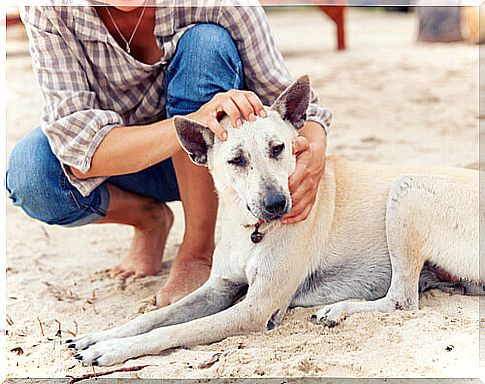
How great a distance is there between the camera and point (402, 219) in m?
3.20

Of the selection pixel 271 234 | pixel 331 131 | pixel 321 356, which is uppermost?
pixel 271 234

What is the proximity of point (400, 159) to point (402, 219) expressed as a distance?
210 cm

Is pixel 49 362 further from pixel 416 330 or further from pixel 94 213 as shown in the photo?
pixel 416 330

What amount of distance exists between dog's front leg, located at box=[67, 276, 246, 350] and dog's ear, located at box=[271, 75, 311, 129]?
72cm

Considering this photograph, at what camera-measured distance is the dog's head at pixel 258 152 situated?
289 centimetres

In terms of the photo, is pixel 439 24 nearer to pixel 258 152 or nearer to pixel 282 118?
pixel 282 118

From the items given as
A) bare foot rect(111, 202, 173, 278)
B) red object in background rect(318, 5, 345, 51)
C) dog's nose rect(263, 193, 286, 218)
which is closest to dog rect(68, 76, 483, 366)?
dog's nose rect(263, 193, 286, 218)

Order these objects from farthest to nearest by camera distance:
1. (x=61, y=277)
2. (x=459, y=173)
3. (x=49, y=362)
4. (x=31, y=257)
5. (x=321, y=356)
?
1. (x=31, y=257)
2. (x=61, y=277)
3. (x=459, y=173)
4. (x=49, y=362)
5. (x=321, y=356)

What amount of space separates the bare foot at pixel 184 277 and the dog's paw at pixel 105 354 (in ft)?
1.87

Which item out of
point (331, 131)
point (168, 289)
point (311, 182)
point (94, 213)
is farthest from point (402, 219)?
point (331, 131)

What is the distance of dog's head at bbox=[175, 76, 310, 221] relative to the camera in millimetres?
2893

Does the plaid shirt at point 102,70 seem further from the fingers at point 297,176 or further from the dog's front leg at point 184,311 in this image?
the dog's front leg at point 184,311

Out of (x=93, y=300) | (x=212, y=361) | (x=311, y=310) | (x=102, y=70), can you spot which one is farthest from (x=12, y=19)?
(x=212, y=361)

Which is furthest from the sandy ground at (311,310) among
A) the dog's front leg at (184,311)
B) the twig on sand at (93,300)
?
the dog's front leg at (184,311)
